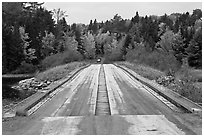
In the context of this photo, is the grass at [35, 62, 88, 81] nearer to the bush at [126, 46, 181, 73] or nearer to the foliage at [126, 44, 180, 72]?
the bush at [126, 46, 181, 73]

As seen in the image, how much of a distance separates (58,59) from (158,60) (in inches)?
963

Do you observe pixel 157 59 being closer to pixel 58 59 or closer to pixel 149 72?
pixel 149 72

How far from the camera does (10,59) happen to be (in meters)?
60.4

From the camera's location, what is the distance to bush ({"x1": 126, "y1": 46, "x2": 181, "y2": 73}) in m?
37.3

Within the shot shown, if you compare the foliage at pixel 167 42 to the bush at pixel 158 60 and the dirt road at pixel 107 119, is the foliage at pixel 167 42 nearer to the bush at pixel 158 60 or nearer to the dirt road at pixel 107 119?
the bush at pixel 158 60

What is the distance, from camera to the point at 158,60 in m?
43.0

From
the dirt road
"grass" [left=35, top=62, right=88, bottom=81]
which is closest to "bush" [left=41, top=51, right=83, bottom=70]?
"grass" [left=35, top=62, right=88, bottom=81]

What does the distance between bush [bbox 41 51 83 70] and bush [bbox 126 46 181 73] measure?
12793 mm

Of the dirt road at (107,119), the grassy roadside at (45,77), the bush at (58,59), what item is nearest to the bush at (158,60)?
the grassy roadside at (45,77)

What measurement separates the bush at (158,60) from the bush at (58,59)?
12.8 metres

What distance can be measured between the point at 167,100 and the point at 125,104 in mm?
2280

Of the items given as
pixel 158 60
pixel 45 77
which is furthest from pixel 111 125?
pixel 158 60

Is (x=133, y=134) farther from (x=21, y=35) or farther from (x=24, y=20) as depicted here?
(x=24, y=20)

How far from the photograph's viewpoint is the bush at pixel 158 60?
1469 inches
